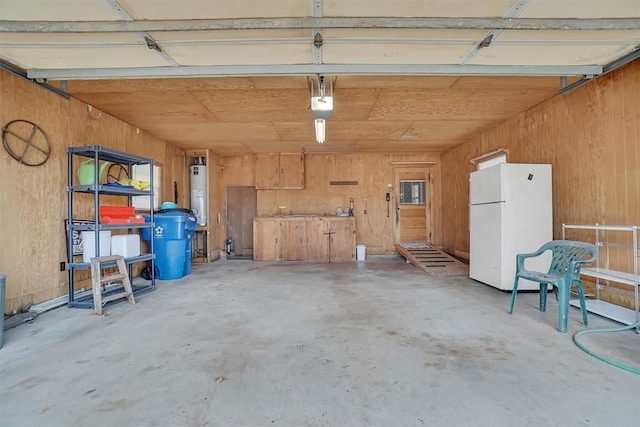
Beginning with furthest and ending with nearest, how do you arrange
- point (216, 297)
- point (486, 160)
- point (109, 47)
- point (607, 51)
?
point (486, 160)
point (216, 297)
point (607, 51)
point (109, 47)

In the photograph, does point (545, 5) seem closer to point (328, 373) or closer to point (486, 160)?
point (328, 373)

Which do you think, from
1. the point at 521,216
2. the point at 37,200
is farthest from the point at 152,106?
the point at 521,216

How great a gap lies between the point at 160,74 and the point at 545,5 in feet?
→ 10.8

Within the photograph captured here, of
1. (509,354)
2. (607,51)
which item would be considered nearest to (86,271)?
(509,354)

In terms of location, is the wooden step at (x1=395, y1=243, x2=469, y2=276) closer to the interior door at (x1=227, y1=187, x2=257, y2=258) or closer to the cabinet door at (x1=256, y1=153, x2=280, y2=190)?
the cabinet door at (x1=256, y1=153, x2=280, y2=190)

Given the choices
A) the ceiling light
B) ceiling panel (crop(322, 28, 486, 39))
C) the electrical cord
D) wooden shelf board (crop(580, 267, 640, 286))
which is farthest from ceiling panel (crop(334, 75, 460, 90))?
the electrical cord

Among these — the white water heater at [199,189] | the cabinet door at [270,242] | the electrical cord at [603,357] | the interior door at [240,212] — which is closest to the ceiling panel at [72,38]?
the electrical cord at [603,357]

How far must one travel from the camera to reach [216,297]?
12.8ft

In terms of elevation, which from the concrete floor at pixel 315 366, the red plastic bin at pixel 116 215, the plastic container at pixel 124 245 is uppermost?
the red plastic bin at pixel 116 215

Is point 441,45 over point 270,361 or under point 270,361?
over

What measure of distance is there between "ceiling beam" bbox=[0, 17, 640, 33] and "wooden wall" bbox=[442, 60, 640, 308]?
1.40 m

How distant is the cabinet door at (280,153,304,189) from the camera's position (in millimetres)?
7461

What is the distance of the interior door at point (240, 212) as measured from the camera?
7820 millimetres

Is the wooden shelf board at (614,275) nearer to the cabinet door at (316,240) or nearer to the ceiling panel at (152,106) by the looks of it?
the cabinet door at (316,240)
